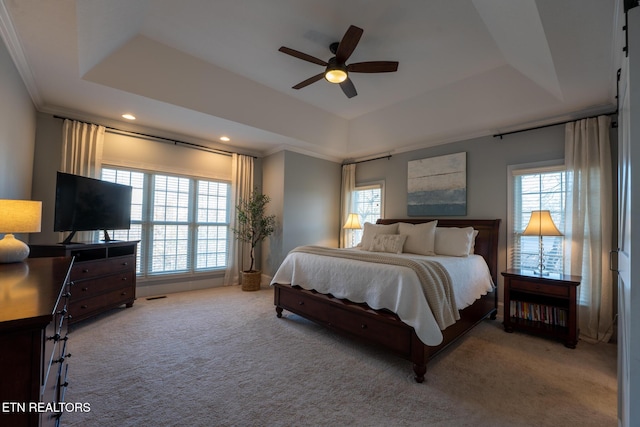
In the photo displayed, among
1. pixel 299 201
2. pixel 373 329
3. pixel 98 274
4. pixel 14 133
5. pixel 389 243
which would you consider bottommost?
pixel 373 329

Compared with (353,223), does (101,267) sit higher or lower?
lower

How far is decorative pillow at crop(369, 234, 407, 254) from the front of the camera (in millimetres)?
3920

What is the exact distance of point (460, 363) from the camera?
243cm

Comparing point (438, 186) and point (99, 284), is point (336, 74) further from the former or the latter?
point (99, 284)

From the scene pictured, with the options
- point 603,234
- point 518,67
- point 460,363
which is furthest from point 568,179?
point 460,363

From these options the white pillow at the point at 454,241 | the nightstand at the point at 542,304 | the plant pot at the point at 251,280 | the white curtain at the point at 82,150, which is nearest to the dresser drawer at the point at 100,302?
the white curtain at the point at 82,150

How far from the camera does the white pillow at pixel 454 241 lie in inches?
141

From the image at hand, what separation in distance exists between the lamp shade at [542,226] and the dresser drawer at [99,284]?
16.7 ft

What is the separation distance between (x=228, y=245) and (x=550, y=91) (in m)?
5.22

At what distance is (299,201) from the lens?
5.27 metres

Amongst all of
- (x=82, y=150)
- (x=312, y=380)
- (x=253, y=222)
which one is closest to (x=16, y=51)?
(x=82, y=150)

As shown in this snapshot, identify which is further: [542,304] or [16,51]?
[542,304]

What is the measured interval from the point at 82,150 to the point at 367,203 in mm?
4698

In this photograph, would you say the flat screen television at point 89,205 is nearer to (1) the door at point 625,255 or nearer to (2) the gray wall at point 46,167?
(2) the gray wall at point 46,167
